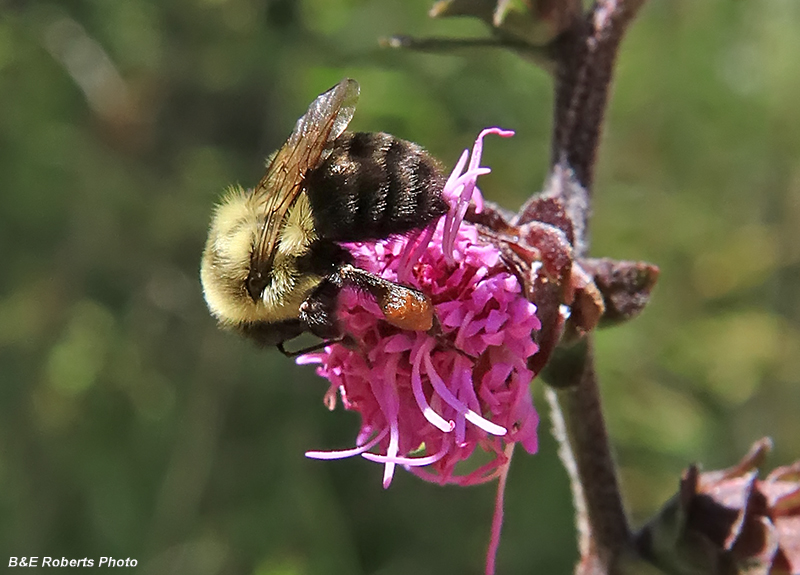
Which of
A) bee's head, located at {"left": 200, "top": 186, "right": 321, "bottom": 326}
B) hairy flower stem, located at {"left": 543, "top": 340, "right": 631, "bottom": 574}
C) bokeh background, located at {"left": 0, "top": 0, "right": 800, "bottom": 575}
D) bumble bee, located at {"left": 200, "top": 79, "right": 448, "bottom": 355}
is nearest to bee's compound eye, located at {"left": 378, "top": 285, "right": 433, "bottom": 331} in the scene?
bumble bee, located at {"left": 200, "top": 79, "right": 448, "bottom": 355}

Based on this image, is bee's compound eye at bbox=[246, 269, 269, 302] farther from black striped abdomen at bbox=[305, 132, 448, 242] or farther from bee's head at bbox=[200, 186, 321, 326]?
black striped abdomen at bbox=[305, 132, 448, 242]

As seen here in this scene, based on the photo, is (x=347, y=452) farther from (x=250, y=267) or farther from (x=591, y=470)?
(x=591, y=470)

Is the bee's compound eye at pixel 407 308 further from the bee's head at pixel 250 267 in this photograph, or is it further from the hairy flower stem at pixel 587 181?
the hairy flower stem at pixel 587 181

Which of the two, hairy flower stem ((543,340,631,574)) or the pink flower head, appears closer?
the pink flower head

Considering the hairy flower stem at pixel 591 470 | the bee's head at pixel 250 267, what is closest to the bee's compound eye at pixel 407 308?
the bee's head at pixel 250 267

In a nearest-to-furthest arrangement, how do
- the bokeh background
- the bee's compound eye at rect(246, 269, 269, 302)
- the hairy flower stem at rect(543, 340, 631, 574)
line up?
1. the bee's compound eye at rect(246, 269, 269, 302)
2. the hairy flower stem at rect(543, 340, 631, 574)
3. the bokeh background

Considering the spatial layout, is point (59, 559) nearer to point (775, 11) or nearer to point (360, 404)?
point (360, 404)

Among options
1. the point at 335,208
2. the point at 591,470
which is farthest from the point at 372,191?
the point at 591,470
